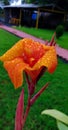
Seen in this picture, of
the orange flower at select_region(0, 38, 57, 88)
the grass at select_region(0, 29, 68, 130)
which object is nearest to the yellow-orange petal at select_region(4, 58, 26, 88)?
the orange flower at select_region(0, 38, 57, 88)

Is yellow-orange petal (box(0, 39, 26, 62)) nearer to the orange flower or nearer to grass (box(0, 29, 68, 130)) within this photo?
the orange flower

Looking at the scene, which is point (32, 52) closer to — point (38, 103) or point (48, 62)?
point (48, 62)

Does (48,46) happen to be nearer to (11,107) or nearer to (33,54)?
(33,54)

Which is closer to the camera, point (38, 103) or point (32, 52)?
point (32, 52)

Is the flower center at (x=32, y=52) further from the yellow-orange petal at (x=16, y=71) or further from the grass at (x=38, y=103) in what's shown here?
the grass at (x=38, y=103)

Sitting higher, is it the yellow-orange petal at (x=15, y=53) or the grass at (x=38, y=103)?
the yellow-orange petal at (x=15, y=53)

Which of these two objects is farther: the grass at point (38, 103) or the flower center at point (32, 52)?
the grass at point (38, 103)

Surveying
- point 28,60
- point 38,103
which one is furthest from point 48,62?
point 38,103

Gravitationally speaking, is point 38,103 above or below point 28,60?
below

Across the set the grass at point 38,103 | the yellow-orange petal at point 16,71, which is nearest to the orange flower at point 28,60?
the yellow-orange petal at point 16,71
